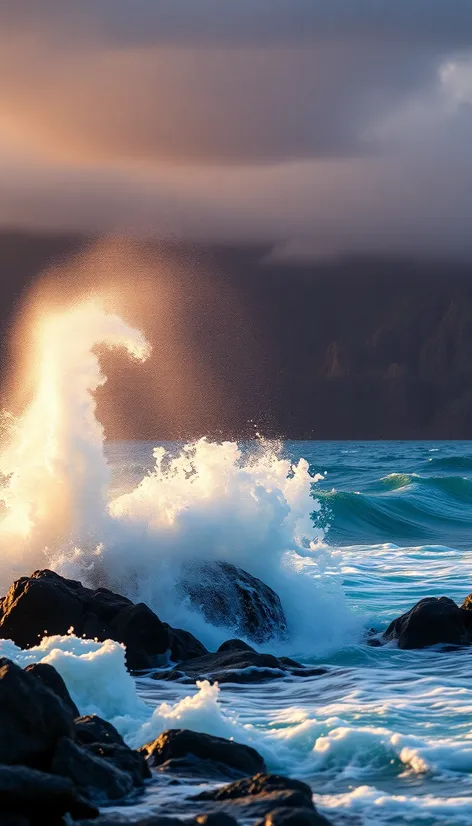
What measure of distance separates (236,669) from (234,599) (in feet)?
10.5

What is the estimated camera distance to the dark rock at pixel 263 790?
243 inches

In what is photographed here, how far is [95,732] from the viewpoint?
745 centimetres

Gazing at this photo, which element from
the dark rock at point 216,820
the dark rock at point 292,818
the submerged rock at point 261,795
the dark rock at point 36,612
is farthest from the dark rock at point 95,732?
the dark rock at point 36,612

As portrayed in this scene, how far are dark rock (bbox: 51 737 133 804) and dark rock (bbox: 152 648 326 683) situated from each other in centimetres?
387

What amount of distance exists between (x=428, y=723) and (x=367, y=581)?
1081 centimetres

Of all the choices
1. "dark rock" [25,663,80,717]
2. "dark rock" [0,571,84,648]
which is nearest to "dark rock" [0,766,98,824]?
"dark rock" [25,663,80,717]

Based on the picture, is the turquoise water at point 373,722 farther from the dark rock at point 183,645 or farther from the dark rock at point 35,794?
the dark rock at point 35,794

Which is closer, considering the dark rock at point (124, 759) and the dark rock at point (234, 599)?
the dark rock at point (124, 759)

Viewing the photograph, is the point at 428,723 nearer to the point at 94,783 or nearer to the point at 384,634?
the point at 94,783

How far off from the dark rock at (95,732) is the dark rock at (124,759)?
0.43 feet

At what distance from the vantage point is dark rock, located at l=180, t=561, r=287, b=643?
14023 millimetres

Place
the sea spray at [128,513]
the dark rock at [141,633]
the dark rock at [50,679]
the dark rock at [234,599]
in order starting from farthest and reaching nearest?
the sea spray at [128,513]
the dark rock at [234,599]
the dark rock at [141,633]
the dark rock at [50,679]

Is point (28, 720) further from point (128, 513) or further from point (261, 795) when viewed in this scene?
point (128, 513)

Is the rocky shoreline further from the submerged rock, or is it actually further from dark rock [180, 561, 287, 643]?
dark rock [180, 561, 287, 643]
